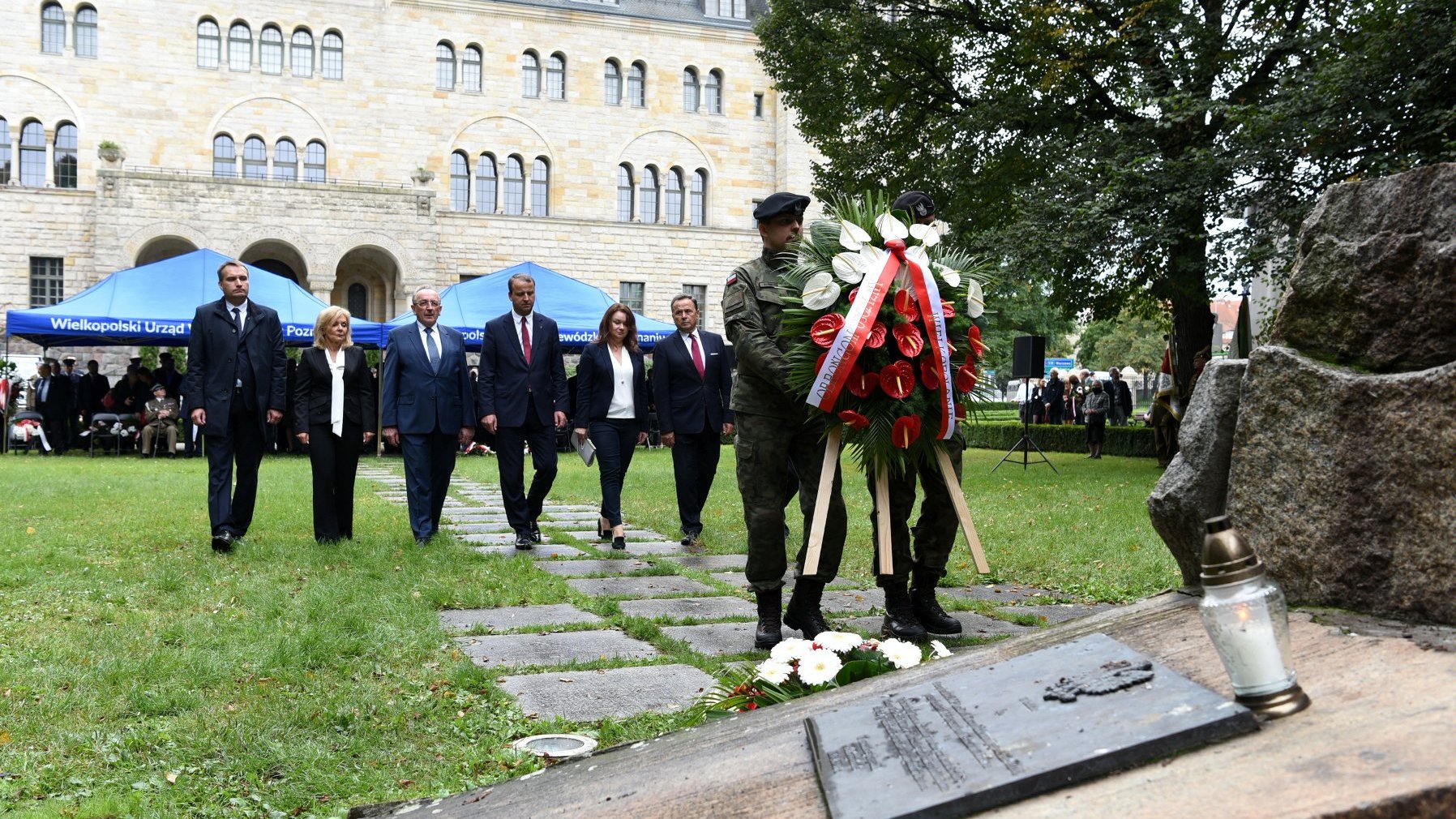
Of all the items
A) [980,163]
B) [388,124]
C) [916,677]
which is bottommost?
[916,677]

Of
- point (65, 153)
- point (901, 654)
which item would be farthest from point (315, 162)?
point (901, 654)

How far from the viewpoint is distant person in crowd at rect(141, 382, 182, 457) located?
2088cm

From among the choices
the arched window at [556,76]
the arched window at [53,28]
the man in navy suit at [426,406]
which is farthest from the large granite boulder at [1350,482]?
the arched window at [53,28]

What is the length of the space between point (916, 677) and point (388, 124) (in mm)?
38807

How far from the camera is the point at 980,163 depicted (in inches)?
731

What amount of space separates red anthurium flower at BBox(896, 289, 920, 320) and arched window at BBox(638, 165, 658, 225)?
37.9 metres

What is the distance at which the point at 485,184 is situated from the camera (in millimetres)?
40094

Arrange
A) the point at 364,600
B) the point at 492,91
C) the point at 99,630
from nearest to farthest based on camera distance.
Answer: the point at 99,630, the point at 364,600, the point at 492,91

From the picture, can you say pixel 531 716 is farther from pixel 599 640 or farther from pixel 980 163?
pixel 980 163

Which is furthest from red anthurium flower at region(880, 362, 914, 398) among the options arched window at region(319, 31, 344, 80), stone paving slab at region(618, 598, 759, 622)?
arched window at region(319, 31, 344, 80)

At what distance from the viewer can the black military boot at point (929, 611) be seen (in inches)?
212

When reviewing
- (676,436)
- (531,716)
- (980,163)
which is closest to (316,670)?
(531,716)

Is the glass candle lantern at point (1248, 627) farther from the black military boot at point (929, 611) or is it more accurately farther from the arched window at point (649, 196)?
the arched window at point (649, 196)

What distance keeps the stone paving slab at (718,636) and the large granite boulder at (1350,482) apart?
8.33ft
